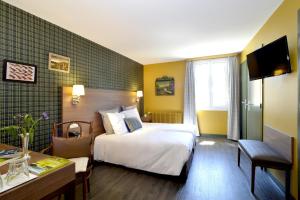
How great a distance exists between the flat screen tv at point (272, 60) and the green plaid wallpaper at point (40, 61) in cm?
310

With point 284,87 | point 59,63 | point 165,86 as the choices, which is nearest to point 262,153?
point 284,87

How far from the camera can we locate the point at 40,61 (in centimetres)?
248

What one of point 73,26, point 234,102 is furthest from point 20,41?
point 234,102

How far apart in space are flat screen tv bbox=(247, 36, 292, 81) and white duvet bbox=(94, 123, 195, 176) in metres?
1.61

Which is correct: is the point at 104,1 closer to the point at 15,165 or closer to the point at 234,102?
the point at 15,165

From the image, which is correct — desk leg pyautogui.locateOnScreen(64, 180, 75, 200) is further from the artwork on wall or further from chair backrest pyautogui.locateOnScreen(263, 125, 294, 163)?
the artwork on wall

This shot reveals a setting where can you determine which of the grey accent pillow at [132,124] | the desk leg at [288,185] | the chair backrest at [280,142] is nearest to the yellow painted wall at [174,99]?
the grey accent pillow at [132,124]

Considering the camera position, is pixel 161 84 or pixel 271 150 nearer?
pixel 271 150

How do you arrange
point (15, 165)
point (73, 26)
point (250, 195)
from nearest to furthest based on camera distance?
→ point (15, 165)
point (250, 195)
point (73, 26)

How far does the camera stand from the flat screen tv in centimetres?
202

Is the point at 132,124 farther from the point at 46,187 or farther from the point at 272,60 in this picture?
the point at 272,60

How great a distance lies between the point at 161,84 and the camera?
18.4 ft

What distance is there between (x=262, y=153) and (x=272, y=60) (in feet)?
4.25

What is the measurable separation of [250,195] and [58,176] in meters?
2.22
